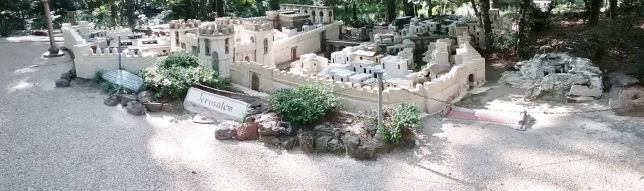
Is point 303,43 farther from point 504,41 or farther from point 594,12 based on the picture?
point 594,12

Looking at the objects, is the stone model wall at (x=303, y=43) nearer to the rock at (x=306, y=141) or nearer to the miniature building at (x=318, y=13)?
the miniature building at (x=318, y=13)

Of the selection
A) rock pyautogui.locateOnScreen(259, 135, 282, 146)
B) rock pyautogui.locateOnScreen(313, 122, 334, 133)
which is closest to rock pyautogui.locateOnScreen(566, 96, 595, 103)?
rock pyautogui.locateOnScreen(313, 122, 334, 133)

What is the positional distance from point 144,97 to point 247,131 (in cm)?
611

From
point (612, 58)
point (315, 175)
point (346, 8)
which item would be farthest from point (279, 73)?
point (346, 8)

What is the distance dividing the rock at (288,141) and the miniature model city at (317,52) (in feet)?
13.6

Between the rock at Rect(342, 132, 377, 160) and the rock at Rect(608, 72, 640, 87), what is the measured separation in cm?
1370

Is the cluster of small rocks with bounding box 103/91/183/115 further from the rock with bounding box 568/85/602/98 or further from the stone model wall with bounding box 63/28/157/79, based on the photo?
the rock with bounding box 568/85/602/98

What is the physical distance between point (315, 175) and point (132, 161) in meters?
6.03

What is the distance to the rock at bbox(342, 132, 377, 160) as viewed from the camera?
21.6 metres

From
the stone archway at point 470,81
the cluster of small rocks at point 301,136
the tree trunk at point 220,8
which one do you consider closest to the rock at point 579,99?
the stone archway at point 470,81

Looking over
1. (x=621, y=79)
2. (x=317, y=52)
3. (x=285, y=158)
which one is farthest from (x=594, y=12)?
(x=285, y=158)

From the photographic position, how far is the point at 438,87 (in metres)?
27.0

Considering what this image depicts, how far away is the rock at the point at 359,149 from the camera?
70.9ft

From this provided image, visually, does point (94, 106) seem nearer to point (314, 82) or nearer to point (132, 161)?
point (132, 161)
